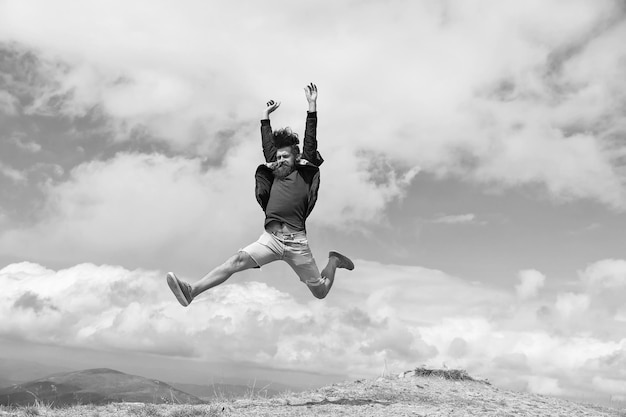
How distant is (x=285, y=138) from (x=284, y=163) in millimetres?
424

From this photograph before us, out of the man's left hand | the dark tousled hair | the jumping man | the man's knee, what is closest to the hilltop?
the jumping man

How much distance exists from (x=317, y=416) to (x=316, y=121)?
474 centimetres

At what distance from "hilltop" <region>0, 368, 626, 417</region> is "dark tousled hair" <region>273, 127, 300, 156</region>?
4377 mm

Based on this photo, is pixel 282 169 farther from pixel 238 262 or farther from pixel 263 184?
pixel 238 262

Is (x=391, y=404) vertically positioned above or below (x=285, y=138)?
below

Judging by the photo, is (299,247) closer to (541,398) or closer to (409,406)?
(409,406)

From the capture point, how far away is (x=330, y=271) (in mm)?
10445

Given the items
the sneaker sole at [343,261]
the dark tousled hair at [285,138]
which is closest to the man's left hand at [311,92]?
the dark tousled hair at [285,138]

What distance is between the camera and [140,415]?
374 inches

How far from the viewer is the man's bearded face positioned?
30.9 ft

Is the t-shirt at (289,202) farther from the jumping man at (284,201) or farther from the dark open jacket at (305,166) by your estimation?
the dark open jacket at (305,166)

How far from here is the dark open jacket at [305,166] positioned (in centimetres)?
942

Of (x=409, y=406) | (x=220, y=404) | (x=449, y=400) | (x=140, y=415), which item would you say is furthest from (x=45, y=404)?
(x=449, y=400)

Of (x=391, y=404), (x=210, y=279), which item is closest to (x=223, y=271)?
(x=210, y=279)
